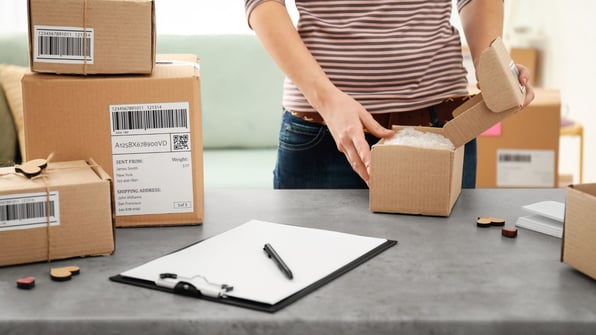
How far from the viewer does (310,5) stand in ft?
4.72

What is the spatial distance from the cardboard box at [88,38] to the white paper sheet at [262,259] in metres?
0.29

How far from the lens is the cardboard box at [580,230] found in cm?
83

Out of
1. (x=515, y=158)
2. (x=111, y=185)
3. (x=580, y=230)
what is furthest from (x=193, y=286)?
(x=515, y=158)

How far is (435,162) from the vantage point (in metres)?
1.11

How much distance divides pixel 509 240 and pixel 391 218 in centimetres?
19

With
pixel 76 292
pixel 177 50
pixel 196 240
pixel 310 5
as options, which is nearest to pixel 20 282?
pixel 76 292

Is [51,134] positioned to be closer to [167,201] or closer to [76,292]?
[167,201]

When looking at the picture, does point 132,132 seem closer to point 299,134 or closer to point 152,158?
point 152,158

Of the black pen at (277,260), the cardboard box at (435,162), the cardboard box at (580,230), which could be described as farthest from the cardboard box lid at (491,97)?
the black pen at (277,260)

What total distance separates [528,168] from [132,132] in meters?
Answer: 1.75

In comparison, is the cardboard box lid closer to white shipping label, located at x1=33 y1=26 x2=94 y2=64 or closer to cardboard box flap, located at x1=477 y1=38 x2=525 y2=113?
cardboard box flap, located at x1=477 y1=38 x2=525 y2=113

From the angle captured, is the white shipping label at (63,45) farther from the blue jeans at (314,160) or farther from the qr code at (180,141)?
the blue jeans at (314,160)

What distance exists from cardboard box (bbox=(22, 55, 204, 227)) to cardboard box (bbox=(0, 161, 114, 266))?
4.6 inches

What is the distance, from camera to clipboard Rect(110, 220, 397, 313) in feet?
2.60
